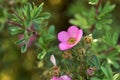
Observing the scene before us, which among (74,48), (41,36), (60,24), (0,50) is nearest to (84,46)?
(74,48)

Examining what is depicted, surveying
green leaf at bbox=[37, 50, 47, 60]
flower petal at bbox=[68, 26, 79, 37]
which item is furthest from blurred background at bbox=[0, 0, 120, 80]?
flower petal at bbox=[68, 26, 79, 37]

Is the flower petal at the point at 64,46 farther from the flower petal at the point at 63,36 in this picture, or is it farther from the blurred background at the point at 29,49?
the blurred background at the point at 29,49

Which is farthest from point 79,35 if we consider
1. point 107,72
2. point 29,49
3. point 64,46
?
point 29,49

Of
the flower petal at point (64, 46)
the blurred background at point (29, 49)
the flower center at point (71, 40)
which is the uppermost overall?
the flower petal at point (64, 46)

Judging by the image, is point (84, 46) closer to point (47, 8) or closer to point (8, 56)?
point (8, 56)

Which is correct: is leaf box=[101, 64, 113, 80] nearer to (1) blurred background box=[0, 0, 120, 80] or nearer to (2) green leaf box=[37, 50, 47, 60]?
(2) green leaf box=[37, 50, 47, 60]

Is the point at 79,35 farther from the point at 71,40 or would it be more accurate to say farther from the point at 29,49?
the point at 29,49

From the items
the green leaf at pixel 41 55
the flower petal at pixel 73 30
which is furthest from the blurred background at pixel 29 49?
the flower petal at pixel 73 30
